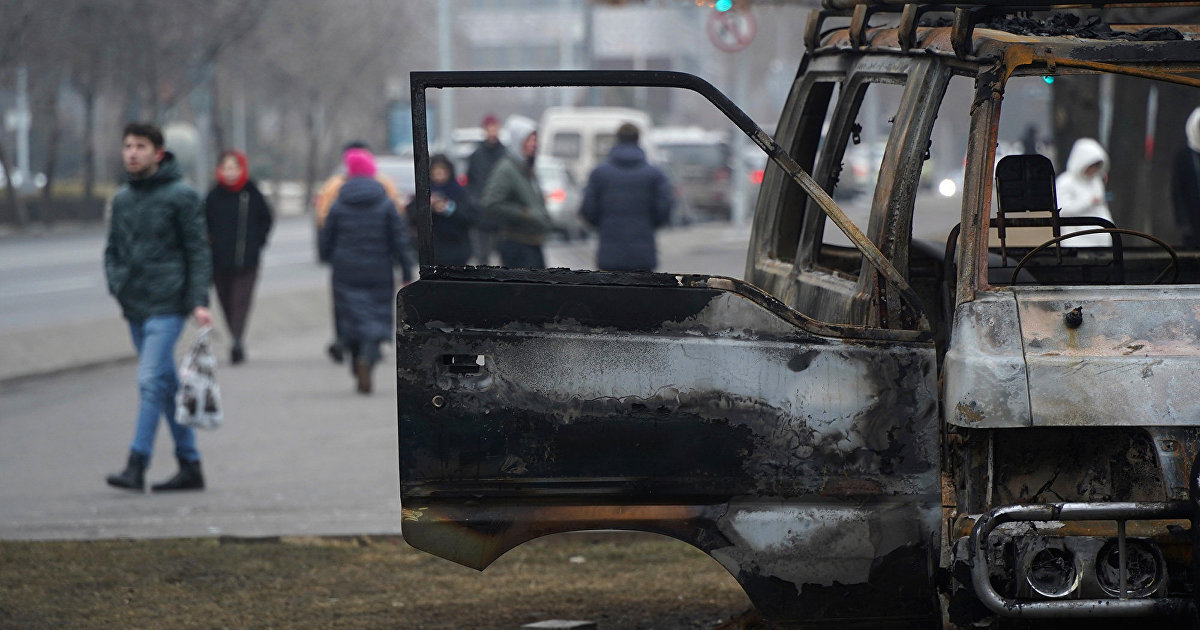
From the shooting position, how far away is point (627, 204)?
12406 mm

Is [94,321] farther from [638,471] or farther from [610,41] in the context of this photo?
[610,41]

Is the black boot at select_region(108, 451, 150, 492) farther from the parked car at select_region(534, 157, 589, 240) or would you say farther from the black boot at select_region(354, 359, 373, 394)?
the parked car at select_region(534, 157, 589, 240)

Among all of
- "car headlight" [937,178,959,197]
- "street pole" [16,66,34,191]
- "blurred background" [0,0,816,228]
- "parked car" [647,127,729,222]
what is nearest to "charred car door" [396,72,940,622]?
"car headlight" [937,178,959,197]

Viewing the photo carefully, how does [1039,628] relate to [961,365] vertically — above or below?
below

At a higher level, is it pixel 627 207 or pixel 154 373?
pixel 627 207

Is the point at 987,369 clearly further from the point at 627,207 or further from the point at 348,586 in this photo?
the point at 627,207

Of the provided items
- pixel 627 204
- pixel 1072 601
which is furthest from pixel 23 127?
pixel 1072 601

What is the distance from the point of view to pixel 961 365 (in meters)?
4.04

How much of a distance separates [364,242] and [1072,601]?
9334mm

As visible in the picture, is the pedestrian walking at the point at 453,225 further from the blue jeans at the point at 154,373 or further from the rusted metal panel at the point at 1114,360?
the rusted metal panel at the point at 1114,360

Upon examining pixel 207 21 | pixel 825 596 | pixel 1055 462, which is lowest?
pixel 825 596

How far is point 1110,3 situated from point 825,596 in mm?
1772

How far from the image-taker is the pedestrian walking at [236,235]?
14.3 m

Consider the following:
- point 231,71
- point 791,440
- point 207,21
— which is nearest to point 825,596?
point 791,440
